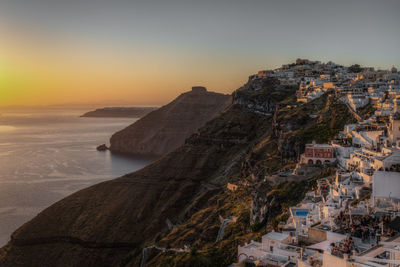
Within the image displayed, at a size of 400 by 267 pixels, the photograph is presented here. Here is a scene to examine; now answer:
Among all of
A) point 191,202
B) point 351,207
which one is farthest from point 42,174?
point 351,207

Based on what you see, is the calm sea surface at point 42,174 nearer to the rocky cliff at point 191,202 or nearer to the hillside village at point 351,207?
the rocky cliff at point 191,202

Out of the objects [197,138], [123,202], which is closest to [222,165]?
[197,138]

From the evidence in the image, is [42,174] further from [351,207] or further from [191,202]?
[351,207]

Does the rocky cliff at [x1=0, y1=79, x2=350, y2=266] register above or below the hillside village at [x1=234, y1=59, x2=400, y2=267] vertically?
below

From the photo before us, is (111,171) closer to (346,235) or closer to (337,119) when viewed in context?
(337,119)

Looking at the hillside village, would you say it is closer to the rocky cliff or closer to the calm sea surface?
the rocky cliff

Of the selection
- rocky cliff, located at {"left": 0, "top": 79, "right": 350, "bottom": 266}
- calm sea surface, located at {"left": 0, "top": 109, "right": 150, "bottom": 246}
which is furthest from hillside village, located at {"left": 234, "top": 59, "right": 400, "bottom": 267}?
calm sea surface, located at {"left": 0, "top": 109, "right": 150, "bottom": 246}
